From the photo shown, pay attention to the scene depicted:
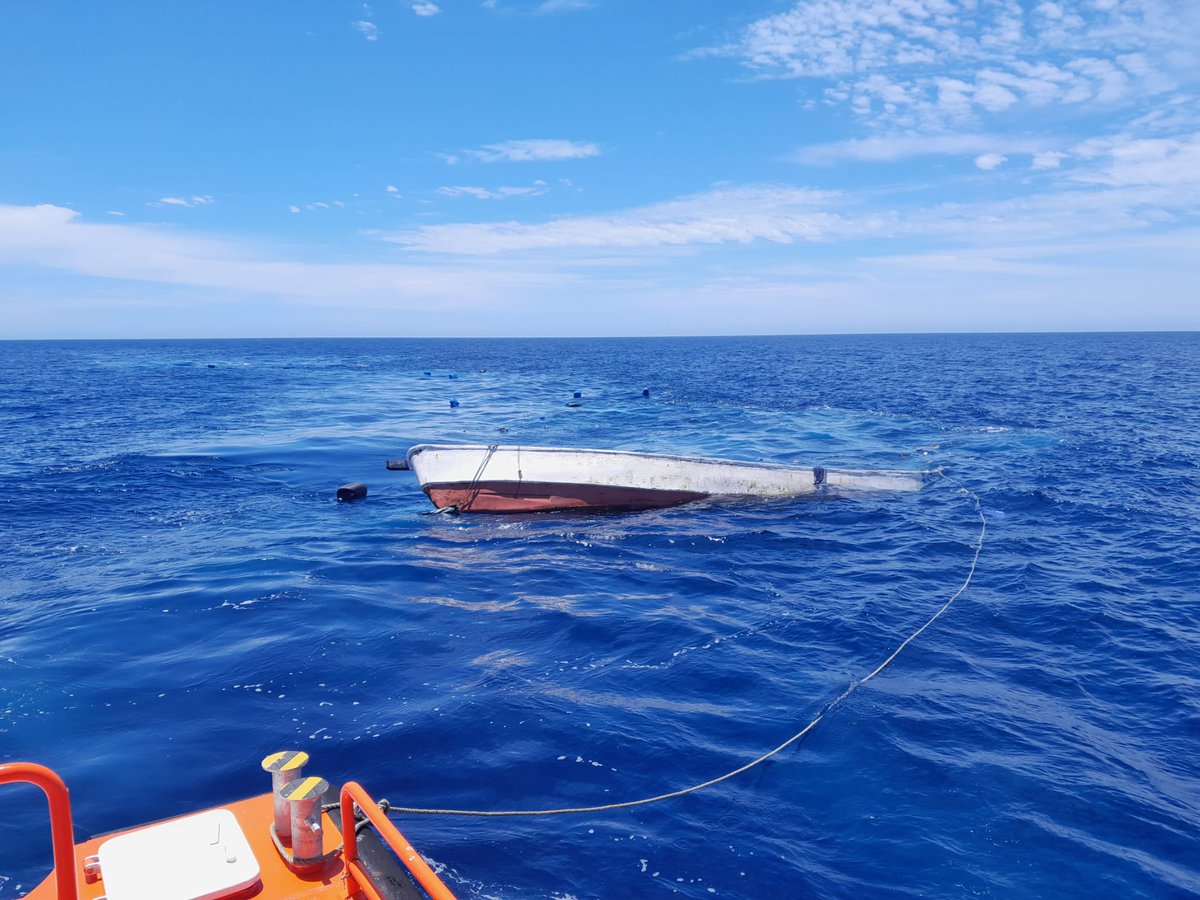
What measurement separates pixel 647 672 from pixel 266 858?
6959 mm

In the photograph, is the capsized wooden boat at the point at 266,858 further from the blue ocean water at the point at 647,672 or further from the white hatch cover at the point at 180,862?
the blue ocean water at the point at 647,672

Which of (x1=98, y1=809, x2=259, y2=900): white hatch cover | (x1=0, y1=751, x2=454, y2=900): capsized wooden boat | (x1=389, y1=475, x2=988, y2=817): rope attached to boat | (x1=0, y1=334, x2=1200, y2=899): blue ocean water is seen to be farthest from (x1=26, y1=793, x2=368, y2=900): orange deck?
(x1=0, y1=334, x2=1200, y2=899): blue ocean water

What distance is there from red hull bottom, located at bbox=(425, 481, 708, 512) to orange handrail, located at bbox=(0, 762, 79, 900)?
1655cm

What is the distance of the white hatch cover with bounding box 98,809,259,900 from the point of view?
4.77 meters

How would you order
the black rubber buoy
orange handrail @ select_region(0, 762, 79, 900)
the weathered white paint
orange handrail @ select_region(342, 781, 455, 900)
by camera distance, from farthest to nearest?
the black rubber buoy, the weathered white paint, orange handrail @ select_region(342, 781, 455, 900), orange handrail @ select_region(0, 762, 79, 900)

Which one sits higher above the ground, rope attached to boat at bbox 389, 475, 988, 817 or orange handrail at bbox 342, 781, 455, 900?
orange handrail at bbox 342, 781, 455, 900

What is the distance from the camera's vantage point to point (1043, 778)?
873 centimetres

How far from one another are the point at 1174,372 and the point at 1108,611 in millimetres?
71663

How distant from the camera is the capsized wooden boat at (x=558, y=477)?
20844 millimetres

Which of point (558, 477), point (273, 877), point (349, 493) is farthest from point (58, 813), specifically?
point (349, 493)

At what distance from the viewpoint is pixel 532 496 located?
2112 cm

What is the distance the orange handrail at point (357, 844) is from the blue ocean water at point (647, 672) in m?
2.06

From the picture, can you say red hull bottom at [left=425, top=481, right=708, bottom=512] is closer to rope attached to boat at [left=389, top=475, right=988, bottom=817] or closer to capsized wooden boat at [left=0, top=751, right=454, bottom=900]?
rope attached to boat at [left=389, top=475, right=988, bottom=817]

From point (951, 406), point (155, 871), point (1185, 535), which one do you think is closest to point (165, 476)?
point (155, 871)
